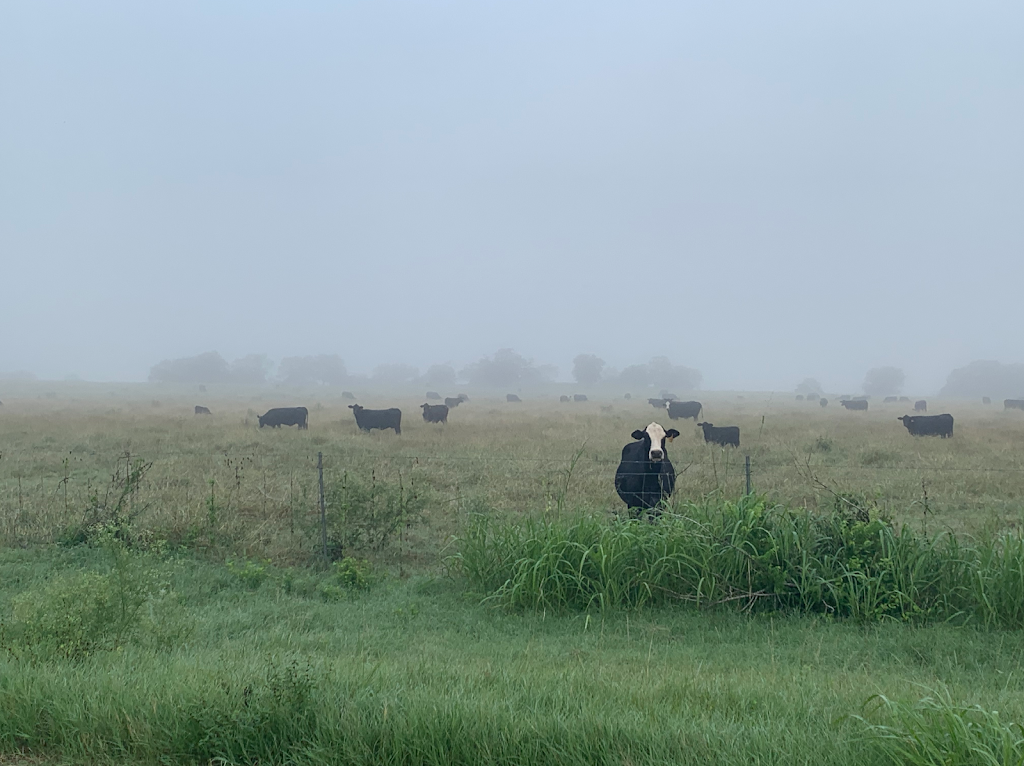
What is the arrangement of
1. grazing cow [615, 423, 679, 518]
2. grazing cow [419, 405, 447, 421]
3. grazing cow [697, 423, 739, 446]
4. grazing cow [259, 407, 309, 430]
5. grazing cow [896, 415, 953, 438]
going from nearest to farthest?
grazing cow [615, 423, 679, 518] < grazing cow [697, 423, 739, 446] < grazing cow [896, 415, 953, 438] < grazing cow [259, 407, 309, 430] < grazing cow [419, 405, 447, 421]

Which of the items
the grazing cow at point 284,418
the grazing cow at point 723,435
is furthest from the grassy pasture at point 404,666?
the grazing cow at point 284,418

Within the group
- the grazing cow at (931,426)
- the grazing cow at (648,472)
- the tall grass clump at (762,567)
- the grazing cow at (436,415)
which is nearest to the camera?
the tall grass clump at (762,567)

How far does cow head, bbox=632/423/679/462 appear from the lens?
10.2 metres

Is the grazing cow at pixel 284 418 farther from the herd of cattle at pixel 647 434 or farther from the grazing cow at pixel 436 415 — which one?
the grazing cow at pixel 436 415

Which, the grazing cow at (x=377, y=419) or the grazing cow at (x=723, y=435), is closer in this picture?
the grazing cow at (x=723, y=435)

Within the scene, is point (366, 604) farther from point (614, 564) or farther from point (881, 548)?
point (881, 548)

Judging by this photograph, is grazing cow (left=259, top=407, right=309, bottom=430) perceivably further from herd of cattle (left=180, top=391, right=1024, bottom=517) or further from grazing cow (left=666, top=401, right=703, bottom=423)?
grazing cow (left=666, top=401, right=703, bottom=423)

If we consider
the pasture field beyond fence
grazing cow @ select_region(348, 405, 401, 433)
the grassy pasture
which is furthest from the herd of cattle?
the grassy pasture

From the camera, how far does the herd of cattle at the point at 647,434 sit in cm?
1019

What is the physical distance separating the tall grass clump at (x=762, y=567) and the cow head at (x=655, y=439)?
9.93 feet

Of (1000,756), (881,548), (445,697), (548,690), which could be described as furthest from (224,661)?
(881,548)

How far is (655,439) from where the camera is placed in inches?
412

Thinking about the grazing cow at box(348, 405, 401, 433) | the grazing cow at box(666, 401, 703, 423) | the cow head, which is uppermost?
the cow head

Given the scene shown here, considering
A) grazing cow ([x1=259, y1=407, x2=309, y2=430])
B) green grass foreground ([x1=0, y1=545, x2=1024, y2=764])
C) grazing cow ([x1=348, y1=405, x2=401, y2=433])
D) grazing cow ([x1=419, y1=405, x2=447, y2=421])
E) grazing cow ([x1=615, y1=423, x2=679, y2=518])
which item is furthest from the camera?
grazing cow ([x1=419, y1=405, x2=447, y2=421])
